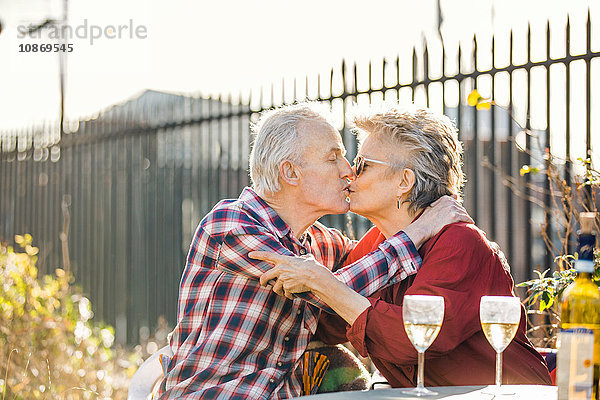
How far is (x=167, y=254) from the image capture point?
682 cm

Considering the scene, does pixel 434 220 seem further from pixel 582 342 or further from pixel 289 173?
pixel 582 342

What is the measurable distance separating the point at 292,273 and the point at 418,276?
1.27ft

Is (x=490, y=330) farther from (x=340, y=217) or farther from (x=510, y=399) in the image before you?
(x=340, y=217)

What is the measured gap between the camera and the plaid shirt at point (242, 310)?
2.47 meters

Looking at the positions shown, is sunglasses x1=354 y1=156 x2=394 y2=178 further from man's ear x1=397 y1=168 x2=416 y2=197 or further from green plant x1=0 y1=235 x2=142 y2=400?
green plant x1=0 y1=235 x2=142 y2=400

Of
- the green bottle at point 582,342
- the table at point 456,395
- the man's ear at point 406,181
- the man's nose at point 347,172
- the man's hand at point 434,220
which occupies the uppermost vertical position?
the man's nose at point 347,172

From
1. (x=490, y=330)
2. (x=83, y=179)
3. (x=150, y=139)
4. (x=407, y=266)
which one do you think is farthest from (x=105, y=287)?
(x=490, y=330)

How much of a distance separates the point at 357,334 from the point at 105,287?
19.1 ft

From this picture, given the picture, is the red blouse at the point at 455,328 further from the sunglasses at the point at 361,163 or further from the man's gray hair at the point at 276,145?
the man's gray hair at the point at 276,145

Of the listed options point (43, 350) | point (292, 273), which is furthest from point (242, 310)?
point (43, 350)

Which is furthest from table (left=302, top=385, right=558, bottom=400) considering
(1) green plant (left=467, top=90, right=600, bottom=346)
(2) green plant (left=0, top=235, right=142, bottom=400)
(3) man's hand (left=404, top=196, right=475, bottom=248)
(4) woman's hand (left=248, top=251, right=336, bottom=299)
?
(2) green plant (left=0, top=235, right=142, bottom=400)

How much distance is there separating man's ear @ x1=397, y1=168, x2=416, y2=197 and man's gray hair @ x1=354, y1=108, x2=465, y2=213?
1cm

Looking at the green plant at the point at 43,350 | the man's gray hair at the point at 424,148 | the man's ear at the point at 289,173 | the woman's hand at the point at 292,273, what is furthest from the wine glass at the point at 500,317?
the green plant at the point at 43,350

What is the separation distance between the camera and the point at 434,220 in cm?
254
